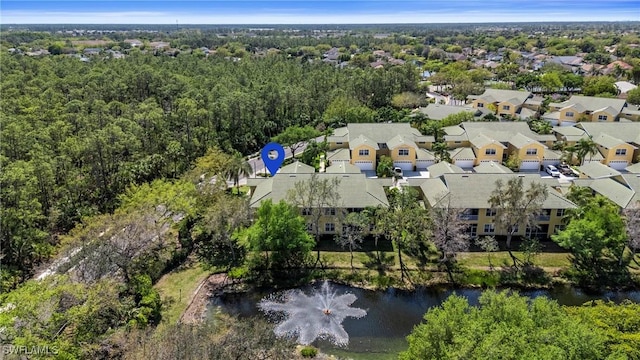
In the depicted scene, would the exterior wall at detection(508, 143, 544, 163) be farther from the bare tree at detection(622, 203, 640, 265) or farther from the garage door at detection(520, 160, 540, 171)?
the bare tree at detection(622, 203, 640, 265)

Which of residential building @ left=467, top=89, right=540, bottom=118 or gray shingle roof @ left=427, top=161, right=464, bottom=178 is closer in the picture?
gray shingle roof @ left=427, top=161, right=464, bottom=178

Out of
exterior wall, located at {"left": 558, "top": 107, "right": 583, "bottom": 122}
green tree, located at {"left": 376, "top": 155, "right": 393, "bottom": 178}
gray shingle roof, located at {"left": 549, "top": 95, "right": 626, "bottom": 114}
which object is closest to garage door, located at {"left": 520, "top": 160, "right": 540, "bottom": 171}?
green tree, located at {"left": 376, "top": 155, "right": 393, "bottom": 178}

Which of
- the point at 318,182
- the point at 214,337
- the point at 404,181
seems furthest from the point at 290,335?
the point at 404,181

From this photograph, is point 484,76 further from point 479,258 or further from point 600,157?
point 479,258

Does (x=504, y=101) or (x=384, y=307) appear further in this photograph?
(x=504, y=101)

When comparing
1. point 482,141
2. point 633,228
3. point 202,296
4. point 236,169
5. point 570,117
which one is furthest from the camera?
point 570,117

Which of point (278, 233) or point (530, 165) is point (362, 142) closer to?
point (530, 165)

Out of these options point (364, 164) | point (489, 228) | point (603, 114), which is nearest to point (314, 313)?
point (489, 228)
